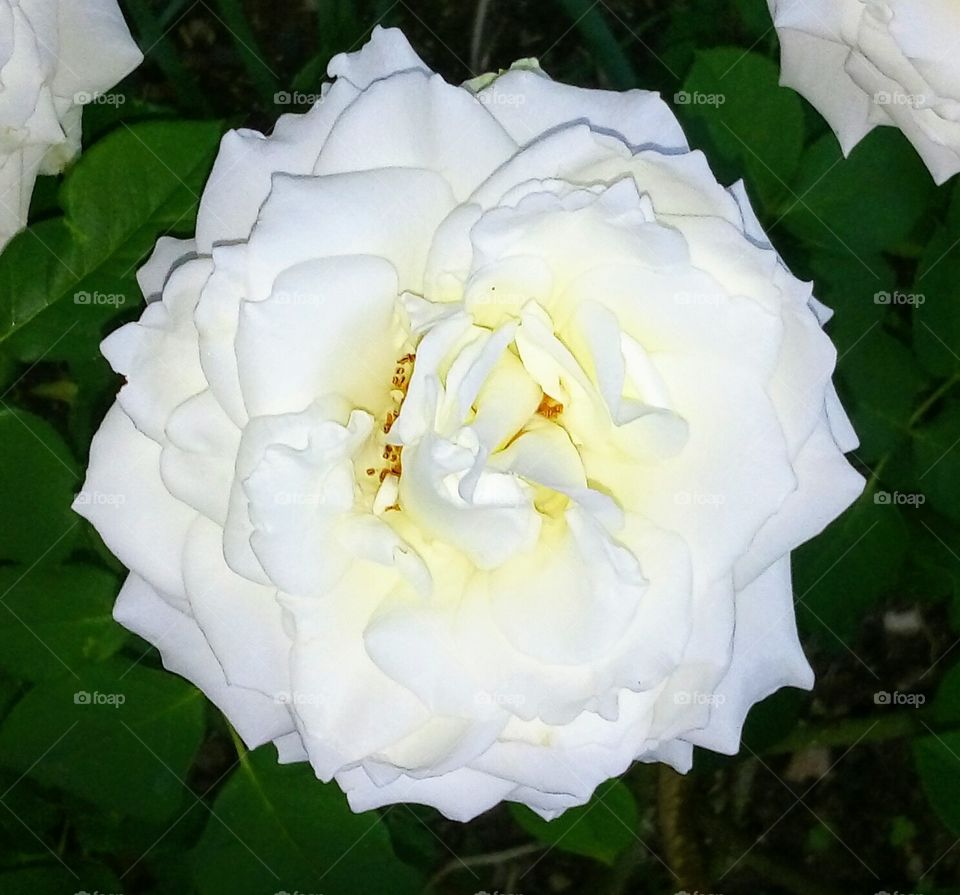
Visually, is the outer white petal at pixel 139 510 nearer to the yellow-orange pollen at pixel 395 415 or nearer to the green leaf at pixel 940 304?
the yellow-orange pollen at pixel 395 415

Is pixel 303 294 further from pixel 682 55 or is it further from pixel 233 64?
pixel 233 64

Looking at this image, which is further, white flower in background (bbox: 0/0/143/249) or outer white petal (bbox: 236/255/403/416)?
white flower in background (bbox: 0/0/143/249)

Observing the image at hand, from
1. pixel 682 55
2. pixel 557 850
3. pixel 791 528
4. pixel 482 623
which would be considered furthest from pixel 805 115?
pixel 557 850

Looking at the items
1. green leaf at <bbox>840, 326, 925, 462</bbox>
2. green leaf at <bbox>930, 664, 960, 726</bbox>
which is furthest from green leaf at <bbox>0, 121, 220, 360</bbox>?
green leaf at <bbox>930, 664, 960, 726</bbox>

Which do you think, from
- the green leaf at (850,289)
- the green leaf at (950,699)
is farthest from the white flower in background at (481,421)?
the green leaf at (950,699)

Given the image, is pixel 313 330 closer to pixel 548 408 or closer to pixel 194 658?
pixel 548 408

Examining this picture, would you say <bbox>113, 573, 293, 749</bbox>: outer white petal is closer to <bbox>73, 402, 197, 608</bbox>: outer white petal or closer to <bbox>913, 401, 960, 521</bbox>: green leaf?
<bbox>73, 402, 197, 608</bbox>: outer white petal
